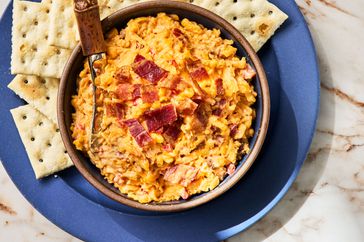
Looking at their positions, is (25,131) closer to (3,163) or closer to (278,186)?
(3,163)

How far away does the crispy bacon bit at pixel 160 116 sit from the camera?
2184 millimetres

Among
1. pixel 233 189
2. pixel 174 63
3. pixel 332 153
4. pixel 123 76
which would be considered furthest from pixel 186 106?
pixel 332 153

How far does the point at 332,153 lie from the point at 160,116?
1095 millimetres

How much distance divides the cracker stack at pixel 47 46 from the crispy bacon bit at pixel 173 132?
0.62m

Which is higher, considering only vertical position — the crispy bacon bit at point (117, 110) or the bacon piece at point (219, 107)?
the crispy bacon bit at point (117, 110)

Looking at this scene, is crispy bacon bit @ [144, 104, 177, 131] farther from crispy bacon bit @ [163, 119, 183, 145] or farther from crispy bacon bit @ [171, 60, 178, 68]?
crispy bacon bit @ [171, 60, 178, 68]

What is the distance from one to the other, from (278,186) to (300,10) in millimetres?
910

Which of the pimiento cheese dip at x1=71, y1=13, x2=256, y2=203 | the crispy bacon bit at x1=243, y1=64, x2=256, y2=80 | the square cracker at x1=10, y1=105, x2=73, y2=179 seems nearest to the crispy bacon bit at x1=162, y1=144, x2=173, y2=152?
the pimiento cheese dip at x1=71, y1=13, x2=256, y2=203

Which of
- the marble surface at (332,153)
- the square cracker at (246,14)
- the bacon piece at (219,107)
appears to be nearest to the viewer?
the bacon piece at (219,107)

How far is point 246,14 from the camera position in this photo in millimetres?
2586

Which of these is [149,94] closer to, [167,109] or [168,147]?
[167,109]

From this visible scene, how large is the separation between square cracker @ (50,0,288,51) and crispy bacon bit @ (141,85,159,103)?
53cm

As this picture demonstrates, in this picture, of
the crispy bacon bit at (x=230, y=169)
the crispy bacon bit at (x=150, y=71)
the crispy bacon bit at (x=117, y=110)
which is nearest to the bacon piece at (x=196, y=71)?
the crispy bacon bit at (x=150, y=71)

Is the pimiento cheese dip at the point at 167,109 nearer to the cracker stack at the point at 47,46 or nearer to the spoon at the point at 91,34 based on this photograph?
the spoon at the point at 91,34
